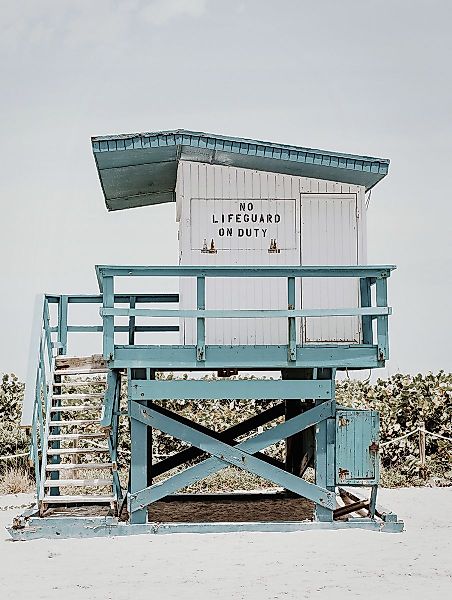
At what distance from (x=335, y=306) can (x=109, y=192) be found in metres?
4.33

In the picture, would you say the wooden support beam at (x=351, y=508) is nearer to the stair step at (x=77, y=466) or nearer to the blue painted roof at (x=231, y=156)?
the stair step at (x=77, y=466)

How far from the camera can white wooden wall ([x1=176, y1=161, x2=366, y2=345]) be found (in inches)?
489

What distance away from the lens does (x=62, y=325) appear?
1369cm

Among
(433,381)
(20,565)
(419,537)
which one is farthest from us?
(433,381)

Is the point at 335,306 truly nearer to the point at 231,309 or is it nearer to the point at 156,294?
the point at 231,309

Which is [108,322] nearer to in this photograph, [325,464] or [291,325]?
[291,325]

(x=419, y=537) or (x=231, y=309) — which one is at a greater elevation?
(x=231, y=309)

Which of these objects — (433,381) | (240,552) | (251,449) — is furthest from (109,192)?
(433,381)

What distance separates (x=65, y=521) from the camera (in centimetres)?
1123

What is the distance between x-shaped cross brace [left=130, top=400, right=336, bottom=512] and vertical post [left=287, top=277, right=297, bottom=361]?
2.54 feet

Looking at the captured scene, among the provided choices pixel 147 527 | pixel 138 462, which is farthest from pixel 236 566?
pixel 138 462

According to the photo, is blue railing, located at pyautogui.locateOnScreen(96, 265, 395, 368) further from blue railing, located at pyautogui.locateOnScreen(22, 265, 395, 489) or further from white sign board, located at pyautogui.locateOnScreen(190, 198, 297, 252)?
white sign board, located at pyautogui.locateOnScreen(190, 198, 297, 252)

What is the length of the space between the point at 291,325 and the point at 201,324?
1.09 metres

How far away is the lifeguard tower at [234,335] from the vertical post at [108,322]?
0.05ft
